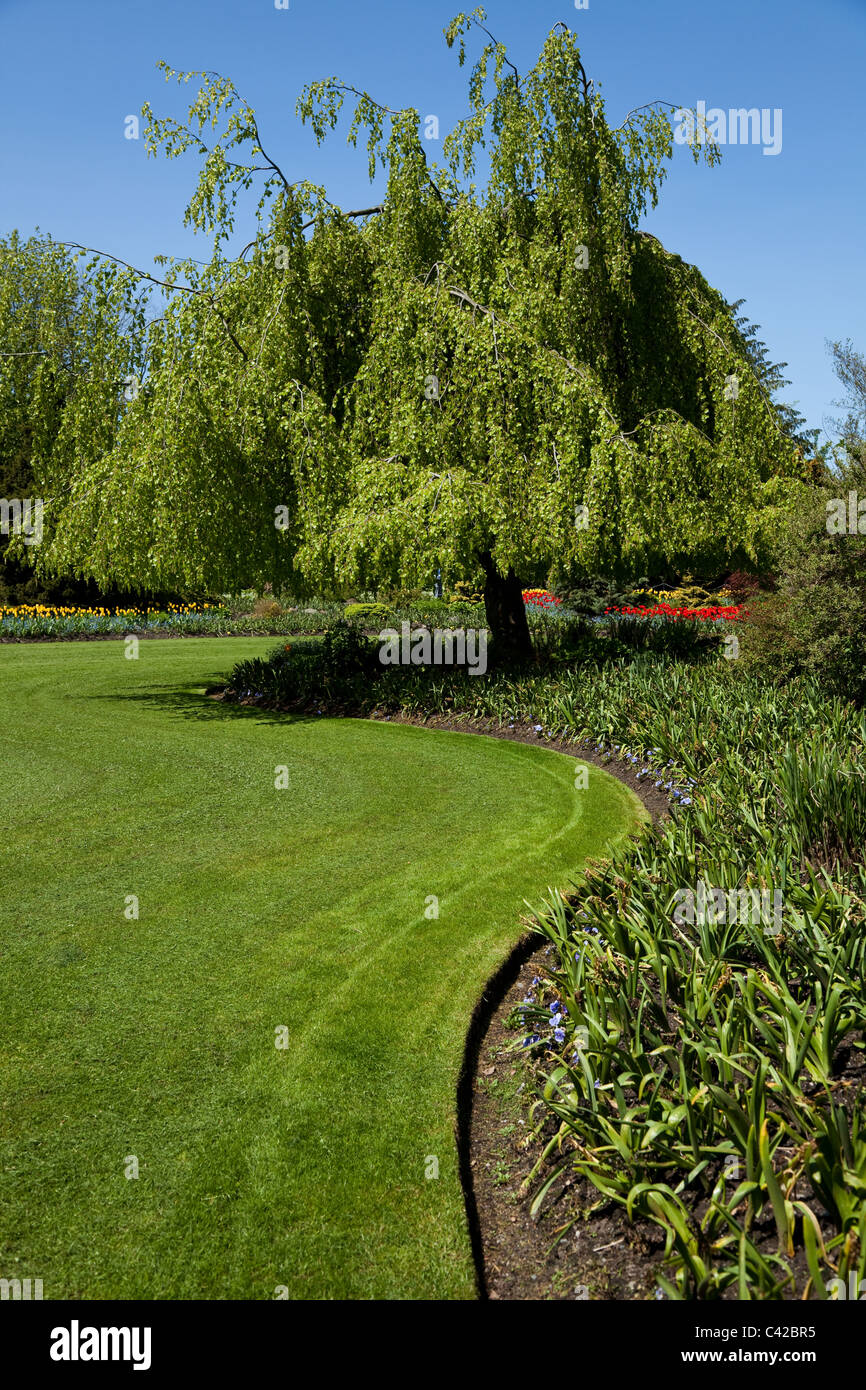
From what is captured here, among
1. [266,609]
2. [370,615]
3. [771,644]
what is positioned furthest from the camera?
[266,609]

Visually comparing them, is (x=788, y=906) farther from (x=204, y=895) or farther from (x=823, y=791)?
(x=204, y=895)

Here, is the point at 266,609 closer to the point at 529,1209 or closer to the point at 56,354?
the point at 56,354

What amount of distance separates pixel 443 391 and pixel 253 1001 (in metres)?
8.47

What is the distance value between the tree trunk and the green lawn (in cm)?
362

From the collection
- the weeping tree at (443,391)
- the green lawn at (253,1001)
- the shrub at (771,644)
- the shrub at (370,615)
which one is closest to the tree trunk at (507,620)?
the weeping tree at (443,391)

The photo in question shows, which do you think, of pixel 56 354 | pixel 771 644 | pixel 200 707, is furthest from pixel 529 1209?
pixel 56 354

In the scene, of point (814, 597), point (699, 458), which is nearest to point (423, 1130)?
point (814, 597)

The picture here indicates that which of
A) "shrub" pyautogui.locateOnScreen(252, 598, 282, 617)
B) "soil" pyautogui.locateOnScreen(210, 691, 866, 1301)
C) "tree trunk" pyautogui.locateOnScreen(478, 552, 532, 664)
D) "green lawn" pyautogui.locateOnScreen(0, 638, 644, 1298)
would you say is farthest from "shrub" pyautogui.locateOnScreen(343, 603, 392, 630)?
"soil" pyautogui.locateOnScreen(210, 691, 866, 1301)

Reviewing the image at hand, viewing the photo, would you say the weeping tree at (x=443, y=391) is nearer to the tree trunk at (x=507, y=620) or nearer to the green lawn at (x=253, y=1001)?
the tree trunk at (x=507, y=620)

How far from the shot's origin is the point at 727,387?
475 inches

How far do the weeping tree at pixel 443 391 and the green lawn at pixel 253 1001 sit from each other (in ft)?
9.31

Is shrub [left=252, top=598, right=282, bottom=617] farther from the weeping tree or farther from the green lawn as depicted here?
the green lawn

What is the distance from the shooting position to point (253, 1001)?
4527mm
